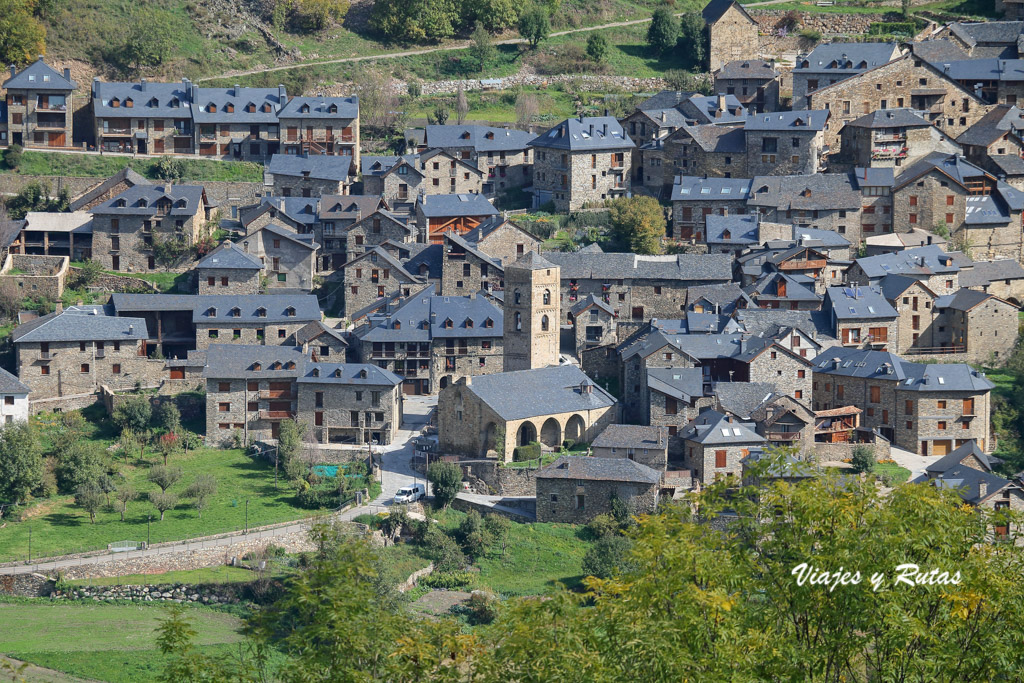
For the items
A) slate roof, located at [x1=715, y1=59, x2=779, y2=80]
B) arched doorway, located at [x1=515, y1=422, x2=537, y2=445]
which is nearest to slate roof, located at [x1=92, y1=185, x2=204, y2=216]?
arched doorway, located at [x1=515, y1=422, x2=537, y2=445]

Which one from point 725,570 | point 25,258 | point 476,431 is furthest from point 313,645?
A: point 25,258

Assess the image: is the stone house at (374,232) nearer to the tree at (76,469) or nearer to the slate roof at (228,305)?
the slate roof at (228,305)

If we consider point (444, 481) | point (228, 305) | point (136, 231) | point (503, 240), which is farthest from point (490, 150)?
point (444, 481)

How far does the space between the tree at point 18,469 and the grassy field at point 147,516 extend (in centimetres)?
82

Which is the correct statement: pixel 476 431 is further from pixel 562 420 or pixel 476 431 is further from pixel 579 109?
pixel 579 109

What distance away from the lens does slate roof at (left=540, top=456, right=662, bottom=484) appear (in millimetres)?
73500

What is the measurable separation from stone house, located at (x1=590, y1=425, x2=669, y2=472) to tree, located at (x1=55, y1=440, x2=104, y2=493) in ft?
68.1

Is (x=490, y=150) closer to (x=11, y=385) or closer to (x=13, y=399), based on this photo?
(x=11, y=385)

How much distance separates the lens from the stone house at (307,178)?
99.6 metres

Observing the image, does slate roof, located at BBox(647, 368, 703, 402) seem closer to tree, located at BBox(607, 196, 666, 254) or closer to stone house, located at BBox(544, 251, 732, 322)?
stone house, located at BBox(544, 251, 732, 322)

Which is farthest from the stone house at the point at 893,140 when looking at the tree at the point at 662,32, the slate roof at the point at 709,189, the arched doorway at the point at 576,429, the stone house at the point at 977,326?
the arched doorway at the point at 576,429

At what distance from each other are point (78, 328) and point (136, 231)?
33.4 feet

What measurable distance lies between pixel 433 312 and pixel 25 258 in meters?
21.5

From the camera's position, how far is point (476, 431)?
77938 mm
